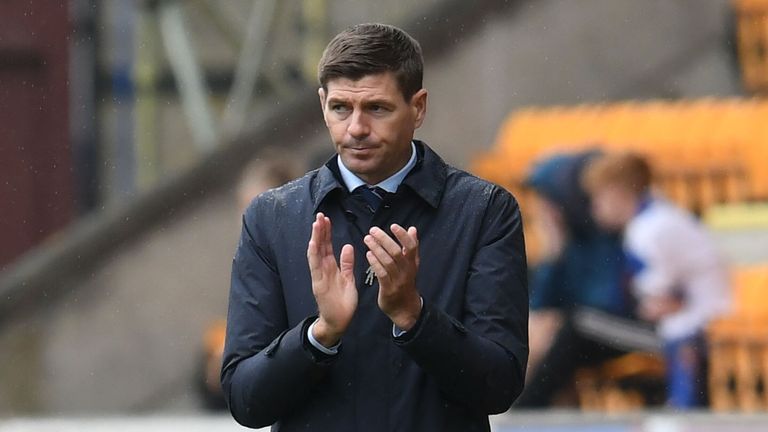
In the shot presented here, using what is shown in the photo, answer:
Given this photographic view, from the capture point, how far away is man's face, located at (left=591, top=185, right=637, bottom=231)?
338 inches

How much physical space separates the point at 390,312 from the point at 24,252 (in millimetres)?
11033

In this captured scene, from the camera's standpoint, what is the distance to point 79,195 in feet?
45.3

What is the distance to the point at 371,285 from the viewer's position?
139 inches

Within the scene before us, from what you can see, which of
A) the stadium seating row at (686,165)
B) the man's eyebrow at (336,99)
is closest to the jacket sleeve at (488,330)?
the man's eyebrow at (336,99)

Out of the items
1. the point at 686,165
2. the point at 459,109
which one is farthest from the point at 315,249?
the point at 459,109

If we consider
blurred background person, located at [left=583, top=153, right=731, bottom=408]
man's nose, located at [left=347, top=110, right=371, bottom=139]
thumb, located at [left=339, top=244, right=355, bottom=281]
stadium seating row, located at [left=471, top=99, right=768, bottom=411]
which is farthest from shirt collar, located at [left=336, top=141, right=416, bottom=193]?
stadium seating row, located at [left=471, top=99, right=768, bottom=411]

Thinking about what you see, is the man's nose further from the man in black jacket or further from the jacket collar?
the jacket collar

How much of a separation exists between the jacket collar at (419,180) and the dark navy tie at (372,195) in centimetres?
4

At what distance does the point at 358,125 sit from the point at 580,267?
5373 millimetres

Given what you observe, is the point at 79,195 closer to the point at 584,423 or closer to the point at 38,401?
the point at 38,401

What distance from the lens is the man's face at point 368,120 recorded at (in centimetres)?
350

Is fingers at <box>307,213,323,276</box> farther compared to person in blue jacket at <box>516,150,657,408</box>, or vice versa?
person in blue jacket at <box>516,150,657,408</box>

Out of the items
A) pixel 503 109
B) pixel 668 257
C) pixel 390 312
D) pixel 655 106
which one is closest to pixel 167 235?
pixel 503 109

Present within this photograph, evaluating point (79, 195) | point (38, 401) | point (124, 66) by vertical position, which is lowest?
point (38, 401)
